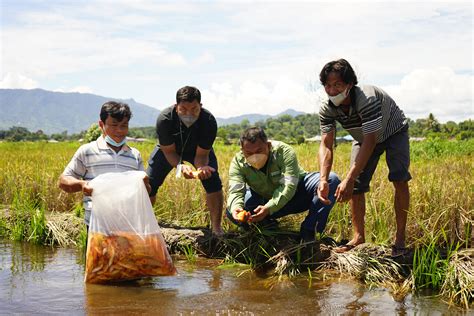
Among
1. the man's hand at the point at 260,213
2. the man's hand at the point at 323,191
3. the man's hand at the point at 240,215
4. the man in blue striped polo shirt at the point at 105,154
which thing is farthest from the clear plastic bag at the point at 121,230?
the man's hand at the point at 323,191

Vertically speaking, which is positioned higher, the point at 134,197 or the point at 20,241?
the point at 134,197

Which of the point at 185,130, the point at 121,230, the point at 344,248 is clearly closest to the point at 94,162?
the point at 121,230

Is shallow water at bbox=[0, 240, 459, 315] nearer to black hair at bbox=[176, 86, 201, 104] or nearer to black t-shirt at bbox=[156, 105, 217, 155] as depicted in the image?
black t-shirt at bbox=[156, 105, 217, 155]

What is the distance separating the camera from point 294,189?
13.6 ft

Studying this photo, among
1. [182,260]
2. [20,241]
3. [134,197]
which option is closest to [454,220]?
[182,260]

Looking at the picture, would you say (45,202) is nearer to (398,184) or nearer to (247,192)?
(247,192)

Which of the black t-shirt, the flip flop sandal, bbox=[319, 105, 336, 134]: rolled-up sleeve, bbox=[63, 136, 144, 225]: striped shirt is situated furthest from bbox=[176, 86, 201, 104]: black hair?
the flip flop sandal

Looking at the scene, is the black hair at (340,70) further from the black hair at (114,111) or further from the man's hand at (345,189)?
the black hair at (114,111)

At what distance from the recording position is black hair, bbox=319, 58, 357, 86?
3713 millimetres

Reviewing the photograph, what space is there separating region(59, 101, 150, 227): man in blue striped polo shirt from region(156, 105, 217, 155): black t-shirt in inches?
34.5

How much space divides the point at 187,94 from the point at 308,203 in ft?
4.56

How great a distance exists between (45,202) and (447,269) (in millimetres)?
4610

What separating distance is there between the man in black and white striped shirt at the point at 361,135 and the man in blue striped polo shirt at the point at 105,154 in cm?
148

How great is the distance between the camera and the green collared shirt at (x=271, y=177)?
13.6ft
